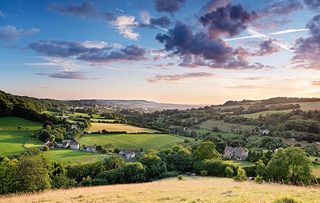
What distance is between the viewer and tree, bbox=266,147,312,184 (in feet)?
190

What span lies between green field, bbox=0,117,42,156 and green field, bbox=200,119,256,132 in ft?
285

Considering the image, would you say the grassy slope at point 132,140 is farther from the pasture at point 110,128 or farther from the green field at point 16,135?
the green field at point 16,135

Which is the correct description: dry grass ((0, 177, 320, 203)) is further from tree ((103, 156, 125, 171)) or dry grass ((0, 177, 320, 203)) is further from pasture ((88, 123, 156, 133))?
pasture ((88, 123, 156, 133))

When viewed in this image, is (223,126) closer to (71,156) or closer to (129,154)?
(129,154)

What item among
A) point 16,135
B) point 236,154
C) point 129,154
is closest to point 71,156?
point 129,154

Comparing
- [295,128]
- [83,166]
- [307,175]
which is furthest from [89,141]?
[295,128]

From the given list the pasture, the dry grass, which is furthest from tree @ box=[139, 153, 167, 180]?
the pasture

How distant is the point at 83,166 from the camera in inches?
2815

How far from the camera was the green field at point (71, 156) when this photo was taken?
8644 centimetres

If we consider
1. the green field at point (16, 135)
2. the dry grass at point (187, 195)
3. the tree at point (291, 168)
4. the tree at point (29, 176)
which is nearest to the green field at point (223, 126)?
the green field at point (16, 135)

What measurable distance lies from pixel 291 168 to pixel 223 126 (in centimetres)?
11510

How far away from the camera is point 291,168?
58688 mm

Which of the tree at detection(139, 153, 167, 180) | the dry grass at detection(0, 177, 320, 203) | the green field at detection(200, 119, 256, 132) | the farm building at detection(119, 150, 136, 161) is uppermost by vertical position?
the dry grass at detection(0, 177, 320, 203)

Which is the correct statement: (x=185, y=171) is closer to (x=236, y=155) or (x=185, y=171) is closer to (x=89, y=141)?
(x=236, y=155)
